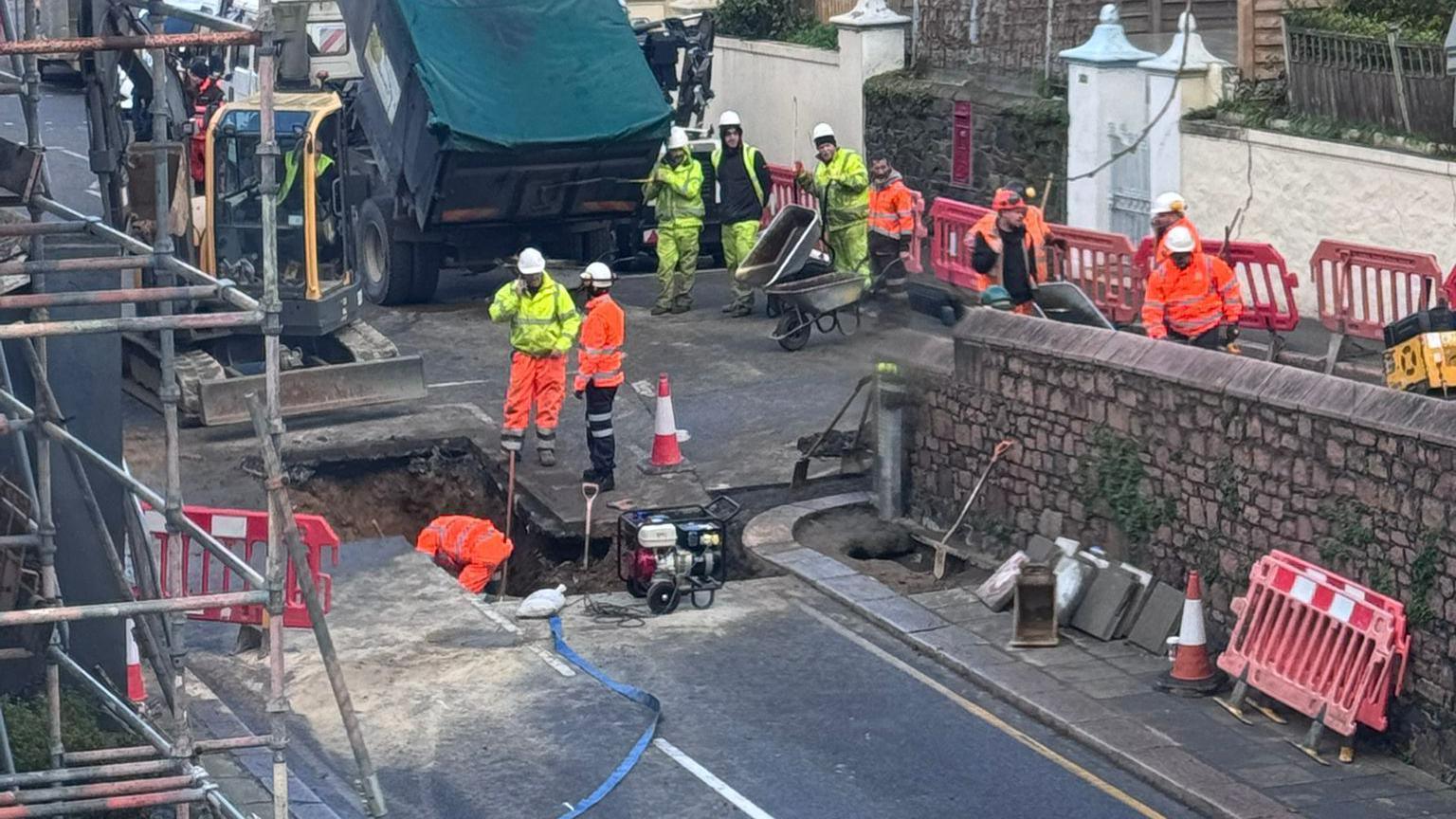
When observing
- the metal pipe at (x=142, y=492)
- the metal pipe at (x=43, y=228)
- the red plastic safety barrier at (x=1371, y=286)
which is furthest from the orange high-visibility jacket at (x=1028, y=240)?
the metal pipe at (x=142, y=492)

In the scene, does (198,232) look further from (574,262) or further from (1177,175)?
(1177,175)

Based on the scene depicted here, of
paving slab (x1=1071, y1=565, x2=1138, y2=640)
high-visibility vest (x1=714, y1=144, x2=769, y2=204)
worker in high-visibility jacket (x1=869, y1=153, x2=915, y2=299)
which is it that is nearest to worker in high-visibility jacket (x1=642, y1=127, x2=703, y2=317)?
high-visibility vest (x1=714, y1=144, x2=769, y2=204)

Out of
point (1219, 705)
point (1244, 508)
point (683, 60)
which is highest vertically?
point (683, 60)

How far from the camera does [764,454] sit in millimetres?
16906

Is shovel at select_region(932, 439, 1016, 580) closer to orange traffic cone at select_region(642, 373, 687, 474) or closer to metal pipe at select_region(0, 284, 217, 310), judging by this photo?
orange traffic cone at select_region(642, 373, 687, 474)

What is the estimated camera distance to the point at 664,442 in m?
16.6

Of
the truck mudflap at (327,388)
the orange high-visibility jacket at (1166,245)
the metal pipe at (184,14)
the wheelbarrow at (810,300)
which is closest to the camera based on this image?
the metal pipe at (184,14)

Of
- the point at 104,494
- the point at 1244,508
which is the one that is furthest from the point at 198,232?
the point at 1244,508

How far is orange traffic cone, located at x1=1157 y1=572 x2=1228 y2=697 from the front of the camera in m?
12.1

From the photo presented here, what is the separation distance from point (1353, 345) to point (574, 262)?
921 centimetres

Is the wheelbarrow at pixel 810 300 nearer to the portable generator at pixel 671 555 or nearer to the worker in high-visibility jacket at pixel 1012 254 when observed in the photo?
the worker in high-visibility jacket at pixel 1012 254

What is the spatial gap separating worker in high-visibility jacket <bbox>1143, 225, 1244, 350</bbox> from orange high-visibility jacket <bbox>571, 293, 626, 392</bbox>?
3.70m

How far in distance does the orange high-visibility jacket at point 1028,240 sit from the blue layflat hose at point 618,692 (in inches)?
202

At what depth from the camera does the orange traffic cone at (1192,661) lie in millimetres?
12078
